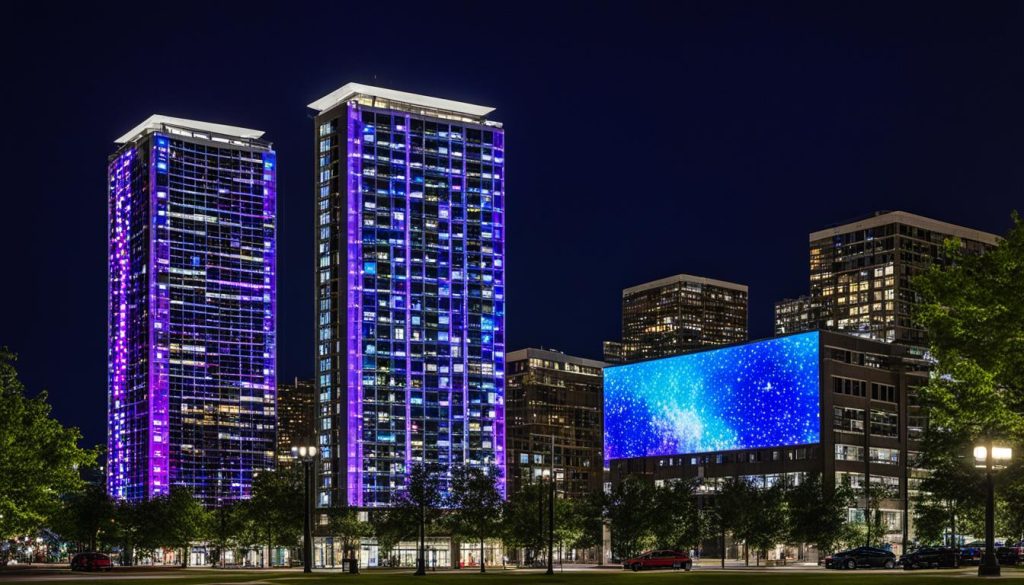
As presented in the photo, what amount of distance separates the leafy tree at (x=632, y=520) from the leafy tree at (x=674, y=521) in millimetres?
742

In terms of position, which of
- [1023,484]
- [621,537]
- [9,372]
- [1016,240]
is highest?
[1016,240]

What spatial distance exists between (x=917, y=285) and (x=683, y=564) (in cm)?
5849

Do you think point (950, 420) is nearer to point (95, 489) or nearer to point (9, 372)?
point (9, 372)

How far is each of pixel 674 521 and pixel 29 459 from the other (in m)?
86.5

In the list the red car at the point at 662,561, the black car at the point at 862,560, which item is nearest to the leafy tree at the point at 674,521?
the red car at the point at 662,561

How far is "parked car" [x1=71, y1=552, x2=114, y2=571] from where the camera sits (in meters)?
110

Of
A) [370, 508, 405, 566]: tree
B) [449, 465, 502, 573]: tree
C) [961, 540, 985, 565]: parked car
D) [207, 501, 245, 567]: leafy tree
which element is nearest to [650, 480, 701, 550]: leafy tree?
[449, 465, 502, 573]: tree

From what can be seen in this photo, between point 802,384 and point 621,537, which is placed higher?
point 802,384

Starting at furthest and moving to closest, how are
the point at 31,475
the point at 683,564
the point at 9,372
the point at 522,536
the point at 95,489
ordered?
the point at 95,489 < the point at 522,536 < the point at 683,564 < the point at 9,372 < the point at 31,475

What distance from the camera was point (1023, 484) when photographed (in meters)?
67.1

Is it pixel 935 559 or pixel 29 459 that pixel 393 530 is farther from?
pixel 29 459

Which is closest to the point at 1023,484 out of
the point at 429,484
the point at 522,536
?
the point at 522,536

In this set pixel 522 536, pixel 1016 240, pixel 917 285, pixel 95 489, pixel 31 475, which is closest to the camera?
pixel 1016 240

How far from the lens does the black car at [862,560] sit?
341 ft
